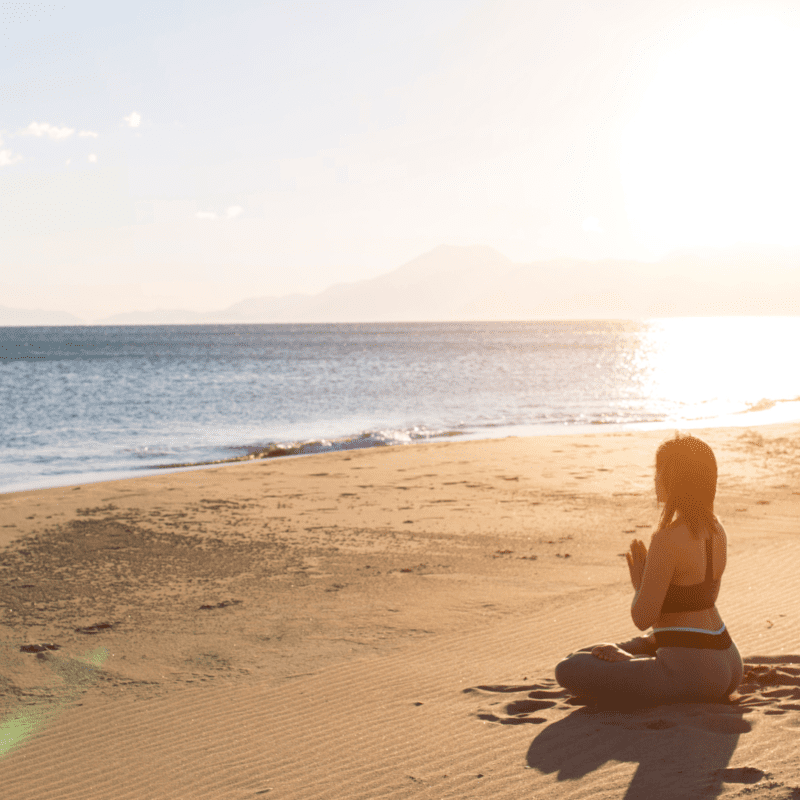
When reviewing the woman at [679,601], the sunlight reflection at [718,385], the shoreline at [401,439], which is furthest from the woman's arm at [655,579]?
the sunlight reflection at [718,385]

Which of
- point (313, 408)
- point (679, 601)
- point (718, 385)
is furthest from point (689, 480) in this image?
point (718, 385)

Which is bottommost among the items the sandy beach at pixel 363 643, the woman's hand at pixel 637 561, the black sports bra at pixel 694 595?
the sandy beach at pixel 363 643

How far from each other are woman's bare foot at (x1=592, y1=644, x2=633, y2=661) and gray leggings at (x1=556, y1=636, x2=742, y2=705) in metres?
0.03

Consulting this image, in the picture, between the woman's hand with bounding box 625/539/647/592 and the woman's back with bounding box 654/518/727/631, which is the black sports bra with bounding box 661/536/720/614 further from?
the woman's hand with bounding box 625/539/647/592

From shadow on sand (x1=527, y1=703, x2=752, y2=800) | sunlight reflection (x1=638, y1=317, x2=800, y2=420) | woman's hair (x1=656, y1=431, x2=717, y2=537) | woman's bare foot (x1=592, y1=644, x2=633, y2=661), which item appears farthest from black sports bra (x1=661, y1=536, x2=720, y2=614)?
sunlight reflection (x1=638, y1=317, x2=800, y2=420)

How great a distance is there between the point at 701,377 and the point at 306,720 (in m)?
45.4

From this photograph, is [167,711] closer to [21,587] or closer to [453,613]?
[453,613]

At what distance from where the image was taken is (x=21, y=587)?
769cm

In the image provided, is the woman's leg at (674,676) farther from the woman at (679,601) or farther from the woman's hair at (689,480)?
the woman's hair at (689,480)

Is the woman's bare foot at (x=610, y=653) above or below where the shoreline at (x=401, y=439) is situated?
above

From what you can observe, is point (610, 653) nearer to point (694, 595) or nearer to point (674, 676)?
point (674, 676)

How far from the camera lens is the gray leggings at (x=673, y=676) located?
396 cm

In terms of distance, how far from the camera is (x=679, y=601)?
388cm

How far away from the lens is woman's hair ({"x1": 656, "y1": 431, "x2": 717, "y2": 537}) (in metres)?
3.74
